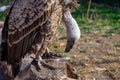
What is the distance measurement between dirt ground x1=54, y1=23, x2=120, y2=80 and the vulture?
5.41 ft

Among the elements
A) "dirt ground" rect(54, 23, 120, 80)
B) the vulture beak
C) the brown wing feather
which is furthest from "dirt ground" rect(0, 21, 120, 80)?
the brown wing feather

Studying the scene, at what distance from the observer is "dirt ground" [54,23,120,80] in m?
5.93

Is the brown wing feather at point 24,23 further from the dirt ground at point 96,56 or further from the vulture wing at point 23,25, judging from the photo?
the dirt ground at point 96,56

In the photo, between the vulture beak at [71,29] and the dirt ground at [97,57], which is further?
the dirt ground at [97,57]

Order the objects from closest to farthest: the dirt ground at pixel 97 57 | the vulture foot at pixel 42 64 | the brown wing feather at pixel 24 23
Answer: the brown wing feather at pixel 24 23 → the vulture foot at pixel 42 64 → the dirt ground at pixel 97 57

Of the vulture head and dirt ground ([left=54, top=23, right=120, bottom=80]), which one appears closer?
the vulture head

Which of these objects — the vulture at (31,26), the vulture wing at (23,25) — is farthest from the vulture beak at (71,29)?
the vulture wing at (23,25)

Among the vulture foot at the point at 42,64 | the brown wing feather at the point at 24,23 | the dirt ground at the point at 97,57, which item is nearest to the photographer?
the brown wing feather at the point at 24,23

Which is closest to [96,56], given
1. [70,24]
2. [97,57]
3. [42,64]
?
[97,57]

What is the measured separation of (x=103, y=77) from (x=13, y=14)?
7.43 feet

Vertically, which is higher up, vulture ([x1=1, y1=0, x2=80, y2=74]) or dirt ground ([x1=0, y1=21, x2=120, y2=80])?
vulture ([x1=1, y1=0, x2=80, y2=74])

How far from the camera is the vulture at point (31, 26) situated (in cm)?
399

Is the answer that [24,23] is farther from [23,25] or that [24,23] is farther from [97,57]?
[97,57]

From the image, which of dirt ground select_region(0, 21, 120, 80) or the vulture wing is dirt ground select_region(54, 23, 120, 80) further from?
the vulture wing
